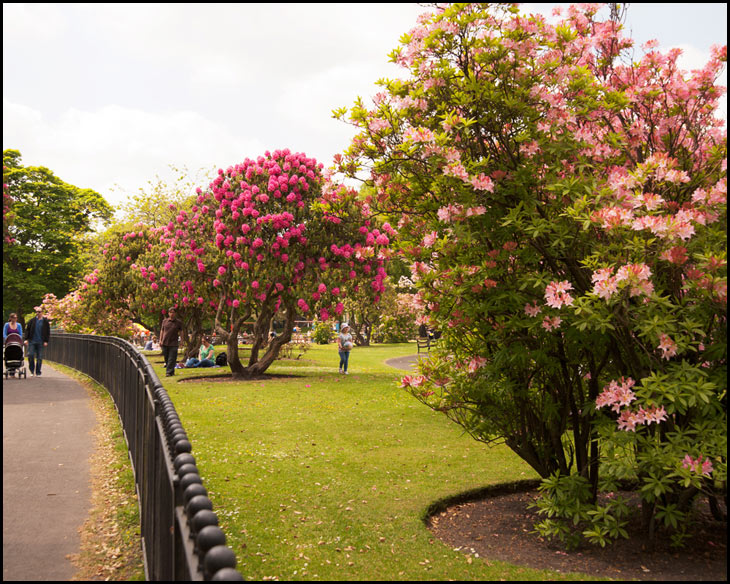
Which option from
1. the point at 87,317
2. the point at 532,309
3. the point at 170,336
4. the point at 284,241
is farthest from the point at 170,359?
the point at 532,309

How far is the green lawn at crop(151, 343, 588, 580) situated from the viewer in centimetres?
461

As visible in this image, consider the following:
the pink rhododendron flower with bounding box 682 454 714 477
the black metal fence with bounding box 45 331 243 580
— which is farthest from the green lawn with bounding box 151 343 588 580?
the pink rhododendron flower with bounding box 682 454 714 477

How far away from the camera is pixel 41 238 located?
1736 inches

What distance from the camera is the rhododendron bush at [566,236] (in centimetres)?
414

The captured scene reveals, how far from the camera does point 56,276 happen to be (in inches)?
1708

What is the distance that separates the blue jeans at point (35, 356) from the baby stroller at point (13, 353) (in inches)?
47.2

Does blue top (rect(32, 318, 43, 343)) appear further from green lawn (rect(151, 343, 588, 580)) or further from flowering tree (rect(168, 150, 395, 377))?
green lawn (rect(151, 343, 588, 580))

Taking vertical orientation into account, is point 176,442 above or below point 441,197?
below

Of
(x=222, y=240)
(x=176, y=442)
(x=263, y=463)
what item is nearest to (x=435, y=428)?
(x=263, y=463)

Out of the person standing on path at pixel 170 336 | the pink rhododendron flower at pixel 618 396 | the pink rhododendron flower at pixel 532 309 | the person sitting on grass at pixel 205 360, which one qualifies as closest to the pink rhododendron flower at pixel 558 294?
the pink rhododendron flower at pixel 532 309

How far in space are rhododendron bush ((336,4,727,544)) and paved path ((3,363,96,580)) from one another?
318 centimetres

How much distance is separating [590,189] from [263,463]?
4993 mm

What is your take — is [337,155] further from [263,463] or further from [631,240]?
[263,463]

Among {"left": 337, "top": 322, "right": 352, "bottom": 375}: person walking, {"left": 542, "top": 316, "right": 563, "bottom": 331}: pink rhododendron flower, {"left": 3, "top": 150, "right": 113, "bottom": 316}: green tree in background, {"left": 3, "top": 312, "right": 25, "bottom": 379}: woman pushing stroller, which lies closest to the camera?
{"left": 542, "top": 316, "right": 563, "bottom": 331}: pink rhododendron flower
